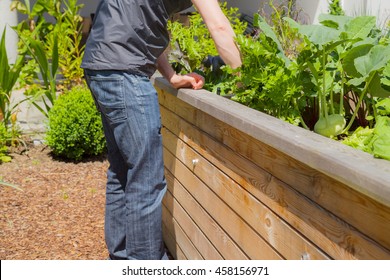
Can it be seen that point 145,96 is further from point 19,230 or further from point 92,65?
point 19,230

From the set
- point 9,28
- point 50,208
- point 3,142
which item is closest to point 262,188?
point 50,208

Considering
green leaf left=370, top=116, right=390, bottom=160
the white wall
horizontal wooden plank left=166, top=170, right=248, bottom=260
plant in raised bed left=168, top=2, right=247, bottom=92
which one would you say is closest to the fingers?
plant in raised bed left=168, top=2, right=247, bottom=92

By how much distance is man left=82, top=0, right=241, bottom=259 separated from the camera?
2670 millimetres

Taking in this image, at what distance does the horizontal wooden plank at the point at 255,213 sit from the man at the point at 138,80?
0.21m

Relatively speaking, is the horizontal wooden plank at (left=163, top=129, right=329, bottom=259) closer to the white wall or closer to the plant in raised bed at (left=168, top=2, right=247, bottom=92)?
the plant in raised bed at (left=168, top=2, right=247, bottom=92)

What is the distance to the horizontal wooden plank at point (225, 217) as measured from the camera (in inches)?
87.4

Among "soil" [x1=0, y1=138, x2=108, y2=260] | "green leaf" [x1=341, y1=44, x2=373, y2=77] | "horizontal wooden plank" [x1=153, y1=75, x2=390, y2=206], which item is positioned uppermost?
"green leaf" [x1=341, y1=44, x2=373, y2=77]

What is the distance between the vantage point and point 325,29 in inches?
84.9

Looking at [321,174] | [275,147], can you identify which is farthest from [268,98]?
[321,174]

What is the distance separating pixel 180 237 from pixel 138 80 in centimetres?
100

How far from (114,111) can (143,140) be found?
17cm

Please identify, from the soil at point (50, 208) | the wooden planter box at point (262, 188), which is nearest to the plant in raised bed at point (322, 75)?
the wooden planter box at point (262, 188)

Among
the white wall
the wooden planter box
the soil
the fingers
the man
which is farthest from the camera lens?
the white wall

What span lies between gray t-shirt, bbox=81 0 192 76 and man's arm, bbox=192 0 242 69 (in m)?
0.20
